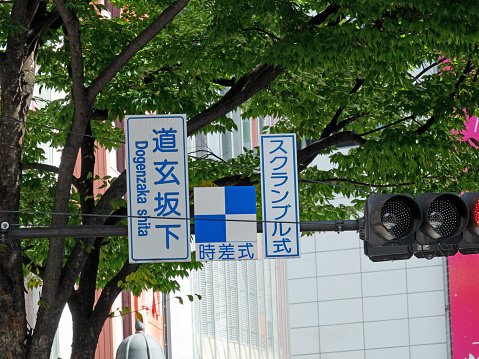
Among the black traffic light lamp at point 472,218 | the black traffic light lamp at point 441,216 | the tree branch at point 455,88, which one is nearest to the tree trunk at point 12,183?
the black traffic light lamp at point 441,216

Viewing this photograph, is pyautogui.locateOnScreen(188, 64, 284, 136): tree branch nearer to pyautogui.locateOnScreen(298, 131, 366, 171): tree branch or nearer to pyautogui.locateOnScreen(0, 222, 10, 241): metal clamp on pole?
pyautogui.locateOnScreen(298, 131, 366, 171): tree branch

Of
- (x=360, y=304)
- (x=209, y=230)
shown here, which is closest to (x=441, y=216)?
(x=209, y=230)

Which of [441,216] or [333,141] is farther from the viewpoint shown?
[333,141]

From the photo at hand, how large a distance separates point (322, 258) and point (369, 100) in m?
23.0

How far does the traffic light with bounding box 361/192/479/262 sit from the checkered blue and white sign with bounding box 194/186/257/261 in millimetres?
1590

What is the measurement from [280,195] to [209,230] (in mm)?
1097

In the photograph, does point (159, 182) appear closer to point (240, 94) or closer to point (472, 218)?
point (240, 94)

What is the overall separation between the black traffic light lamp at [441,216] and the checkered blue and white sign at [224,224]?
73.4 inches

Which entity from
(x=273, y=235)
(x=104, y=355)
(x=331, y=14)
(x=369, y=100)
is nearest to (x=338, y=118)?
(x=369, y=100)

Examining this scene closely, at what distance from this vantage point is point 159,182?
8070 mm

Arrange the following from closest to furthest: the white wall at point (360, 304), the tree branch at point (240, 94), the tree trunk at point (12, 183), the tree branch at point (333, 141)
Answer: the tree trunk at point (12, 183) < the tree branch at point (240, 94) < the tree branch at point (333, 141) < the white wall at point (360, 304)

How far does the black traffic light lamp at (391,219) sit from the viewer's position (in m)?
6.58

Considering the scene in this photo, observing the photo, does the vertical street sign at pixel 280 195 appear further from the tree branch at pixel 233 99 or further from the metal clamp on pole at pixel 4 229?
the metal clamp on pole at pixel 4 229

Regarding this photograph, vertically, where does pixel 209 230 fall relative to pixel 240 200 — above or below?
below
